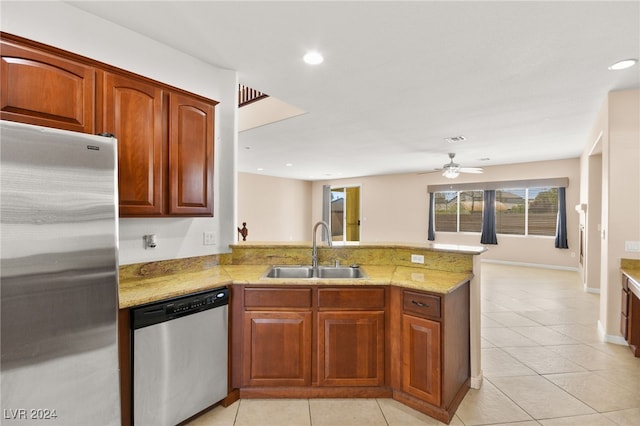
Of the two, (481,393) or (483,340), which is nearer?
(481,393)

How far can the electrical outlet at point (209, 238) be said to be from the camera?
2752mm

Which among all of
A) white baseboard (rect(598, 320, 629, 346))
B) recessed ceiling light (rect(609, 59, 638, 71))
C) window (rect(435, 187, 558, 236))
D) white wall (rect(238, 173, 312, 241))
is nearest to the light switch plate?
white baseboard (rect(598, 320, 629, 346))

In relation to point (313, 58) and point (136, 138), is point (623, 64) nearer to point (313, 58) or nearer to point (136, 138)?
point (313, 58)

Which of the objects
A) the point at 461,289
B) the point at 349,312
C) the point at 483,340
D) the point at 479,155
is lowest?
the point at 483,340

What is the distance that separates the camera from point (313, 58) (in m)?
2.59

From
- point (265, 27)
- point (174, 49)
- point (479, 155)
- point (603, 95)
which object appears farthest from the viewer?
point (479, 155)

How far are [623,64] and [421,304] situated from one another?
2.78 metres

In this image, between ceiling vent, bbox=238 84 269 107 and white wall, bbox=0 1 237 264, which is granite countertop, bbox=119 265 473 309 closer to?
white wall, bbox=0 1 237 264

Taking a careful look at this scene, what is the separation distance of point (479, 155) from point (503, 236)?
2.85 meters

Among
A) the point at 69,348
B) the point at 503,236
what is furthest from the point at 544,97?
the point at 503,236

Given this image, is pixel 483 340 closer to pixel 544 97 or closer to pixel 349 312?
pixel 349 312

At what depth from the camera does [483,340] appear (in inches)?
136

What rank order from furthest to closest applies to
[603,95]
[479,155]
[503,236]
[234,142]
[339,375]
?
[503,236] → [479,155] → [603,95] → [234,142] → [339,375]

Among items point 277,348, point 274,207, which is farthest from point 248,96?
point 274,207
